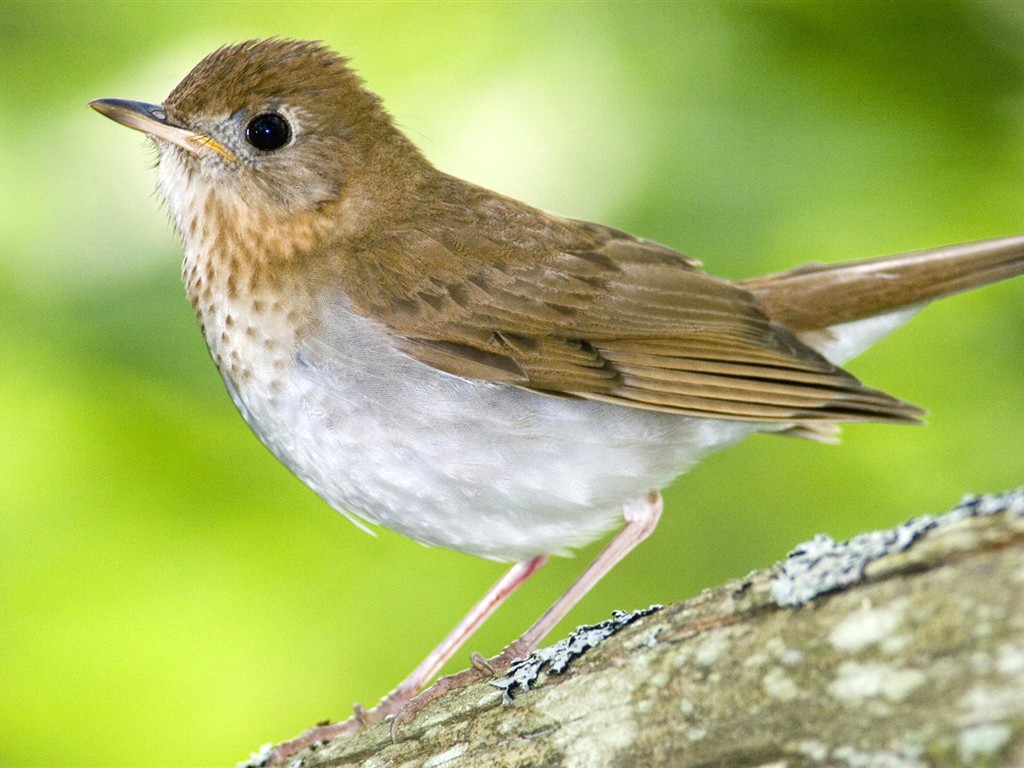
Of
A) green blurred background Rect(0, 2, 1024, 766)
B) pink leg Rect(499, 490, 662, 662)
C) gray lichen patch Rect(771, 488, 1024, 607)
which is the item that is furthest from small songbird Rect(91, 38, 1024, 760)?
gray lichen patch Rect(771, 488, 1024, 607)

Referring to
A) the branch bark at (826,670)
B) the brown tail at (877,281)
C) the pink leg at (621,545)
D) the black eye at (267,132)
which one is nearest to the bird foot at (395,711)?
the pink leg at (621,545)

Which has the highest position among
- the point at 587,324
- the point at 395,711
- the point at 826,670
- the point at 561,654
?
the point at 587,324

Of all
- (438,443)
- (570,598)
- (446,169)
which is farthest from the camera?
(446,169)

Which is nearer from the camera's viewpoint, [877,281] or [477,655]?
[477,655]

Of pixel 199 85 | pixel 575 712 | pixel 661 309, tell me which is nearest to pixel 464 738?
pixel 575 712

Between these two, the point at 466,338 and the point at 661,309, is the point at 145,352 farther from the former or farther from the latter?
the point at 661,309

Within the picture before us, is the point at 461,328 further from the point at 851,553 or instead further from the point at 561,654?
the point at 851,553

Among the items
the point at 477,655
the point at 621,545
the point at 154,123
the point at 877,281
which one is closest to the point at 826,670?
the point at 477,655
